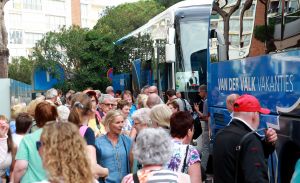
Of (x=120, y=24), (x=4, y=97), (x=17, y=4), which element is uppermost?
(x=17, y=4)

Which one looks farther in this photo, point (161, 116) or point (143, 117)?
point (143, 117)

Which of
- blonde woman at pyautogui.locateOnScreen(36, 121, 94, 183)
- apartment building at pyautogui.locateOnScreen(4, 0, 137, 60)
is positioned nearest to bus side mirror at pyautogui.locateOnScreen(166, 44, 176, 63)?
blonde woman at pyautogui.locateOnScreen(36, 121, 94, 183)

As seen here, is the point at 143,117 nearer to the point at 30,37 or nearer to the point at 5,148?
the point at 5,148

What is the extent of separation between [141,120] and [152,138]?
3182 millimetres

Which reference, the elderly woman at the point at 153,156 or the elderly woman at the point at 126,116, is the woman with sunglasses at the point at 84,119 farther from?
the elderly woman at the point at 153,156

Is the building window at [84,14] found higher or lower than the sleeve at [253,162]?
higher

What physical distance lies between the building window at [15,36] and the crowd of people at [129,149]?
7307cm

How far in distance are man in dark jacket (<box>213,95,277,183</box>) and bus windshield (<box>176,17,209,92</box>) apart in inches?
431

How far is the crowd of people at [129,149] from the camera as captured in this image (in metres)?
4.07

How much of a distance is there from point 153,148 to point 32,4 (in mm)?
79665

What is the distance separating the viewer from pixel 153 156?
467 cm

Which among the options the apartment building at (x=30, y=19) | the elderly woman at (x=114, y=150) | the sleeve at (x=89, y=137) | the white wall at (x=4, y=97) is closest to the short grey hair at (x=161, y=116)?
the elderly woman at (x=114, y=150)

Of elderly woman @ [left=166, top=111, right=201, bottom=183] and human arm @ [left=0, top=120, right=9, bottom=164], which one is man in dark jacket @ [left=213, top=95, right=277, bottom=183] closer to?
elderly woman @ [left=166, top=111, right=201, bottom=183]

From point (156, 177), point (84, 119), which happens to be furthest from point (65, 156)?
point (84, 119)
